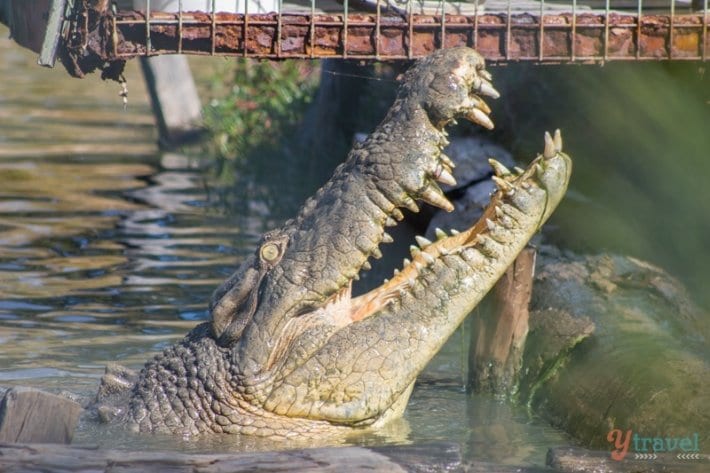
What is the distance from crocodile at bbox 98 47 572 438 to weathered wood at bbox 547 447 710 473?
94 centimetres

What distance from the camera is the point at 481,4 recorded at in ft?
21.8

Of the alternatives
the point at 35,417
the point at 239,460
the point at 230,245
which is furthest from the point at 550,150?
the point at 230,245

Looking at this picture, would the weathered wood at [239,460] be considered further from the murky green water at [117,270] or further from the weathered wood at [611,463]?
the murky green water at [117,270]

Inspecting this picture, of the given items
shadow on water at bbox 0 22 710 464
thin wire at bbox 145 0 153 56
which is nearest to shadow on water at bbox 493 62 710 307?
shadow on water at bbox 0 22 710 464

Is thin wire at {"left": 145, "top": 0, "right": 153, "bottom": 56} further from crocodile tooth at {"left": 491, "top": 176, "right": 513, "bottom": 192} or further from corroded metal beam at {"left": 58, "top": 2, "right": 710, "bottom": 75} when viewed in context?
crocodile tooth at {"left": 491, "top": 176, "right": 513, "bottom": 192}

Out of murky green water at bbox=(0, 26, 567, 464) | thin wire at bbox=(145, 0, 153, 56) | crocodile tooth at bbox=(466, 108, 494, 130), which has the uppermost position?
thin wire at bbox=(145, 0, 153, 56)

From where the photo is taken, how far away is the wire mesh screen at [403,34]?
5730 millimetres

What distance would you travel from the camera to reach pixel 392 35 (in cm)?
586

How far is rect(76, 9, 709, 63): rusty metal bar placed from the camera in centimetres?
572

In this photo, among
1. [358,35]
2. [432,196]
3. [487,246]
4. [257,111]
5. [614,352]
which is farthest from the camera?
[257,111]

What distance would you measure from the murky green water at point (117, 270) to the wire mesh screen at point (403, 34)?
1.69 m

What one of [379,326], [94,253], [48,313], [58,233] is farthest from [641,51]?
[58,233]

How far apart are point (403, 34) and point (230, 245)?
14.5 ft

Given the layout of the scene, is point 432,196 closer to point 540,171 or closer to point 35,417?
point 540,171
